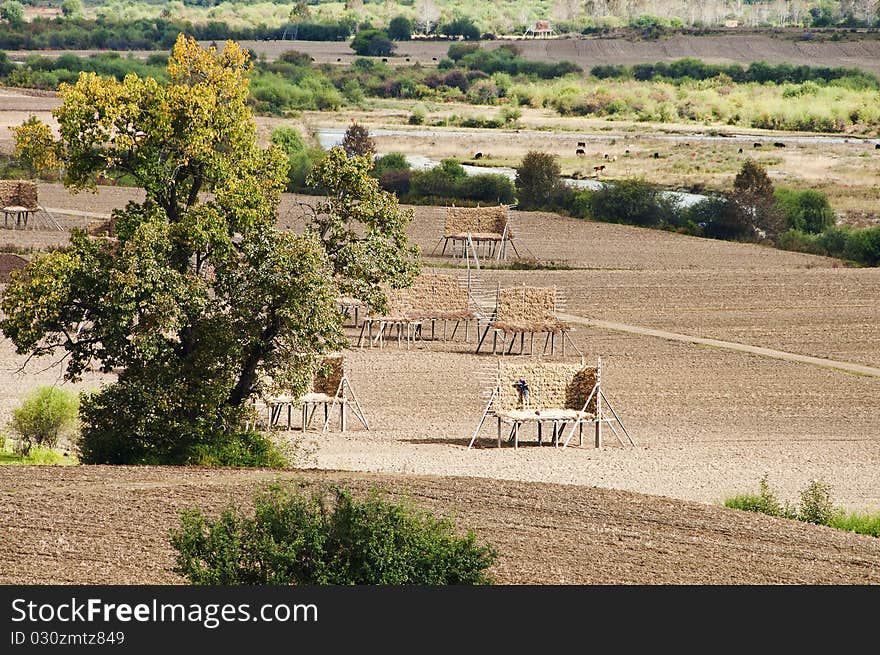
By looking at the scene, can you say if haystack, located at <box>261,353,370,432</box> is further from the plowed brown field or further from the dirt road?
the dirt road

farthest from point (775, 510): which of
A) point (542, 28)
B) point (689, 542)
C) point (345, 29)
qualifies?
point (542, 28)

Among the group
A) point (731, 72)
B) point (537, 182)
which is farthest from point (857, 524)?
point (731, 72)

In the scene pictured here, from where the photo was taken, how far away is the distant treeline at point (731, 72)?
11594 cm

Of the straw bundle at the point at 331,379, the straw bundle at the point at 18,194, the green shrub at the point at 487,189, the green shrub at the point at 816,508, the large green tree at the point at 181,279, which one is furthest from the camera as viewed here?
the green shrub at the point at 487,189

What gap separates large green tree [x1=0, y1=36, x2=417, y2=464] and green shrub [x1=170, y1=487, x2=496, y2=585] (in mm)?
6049

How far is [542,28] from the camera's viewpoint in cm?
16750

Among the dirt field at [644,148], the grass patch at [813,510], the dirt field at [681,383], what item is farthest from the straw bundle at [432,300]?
the dirt field at [644,148]

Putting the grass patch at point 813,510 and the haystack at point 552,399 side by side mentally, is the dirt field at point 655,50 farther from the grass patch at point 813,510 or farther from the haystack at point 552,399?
the grass patch at point 813,510

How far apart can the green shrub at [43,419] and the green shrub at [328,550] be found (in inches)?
399

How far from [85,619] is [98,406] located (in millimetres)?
9818

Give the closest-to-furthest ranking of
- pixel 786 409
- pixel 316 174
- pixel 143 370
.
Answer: pixel 143 370 < pixel 316 174 < pixel 786 409

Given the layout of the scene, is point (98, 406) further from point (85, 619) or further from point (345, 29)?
point (345, 29)

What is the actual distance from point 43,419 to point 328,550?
35.6 feet

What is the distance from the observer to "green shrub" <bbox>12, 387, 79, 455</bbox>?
22.7 meters
